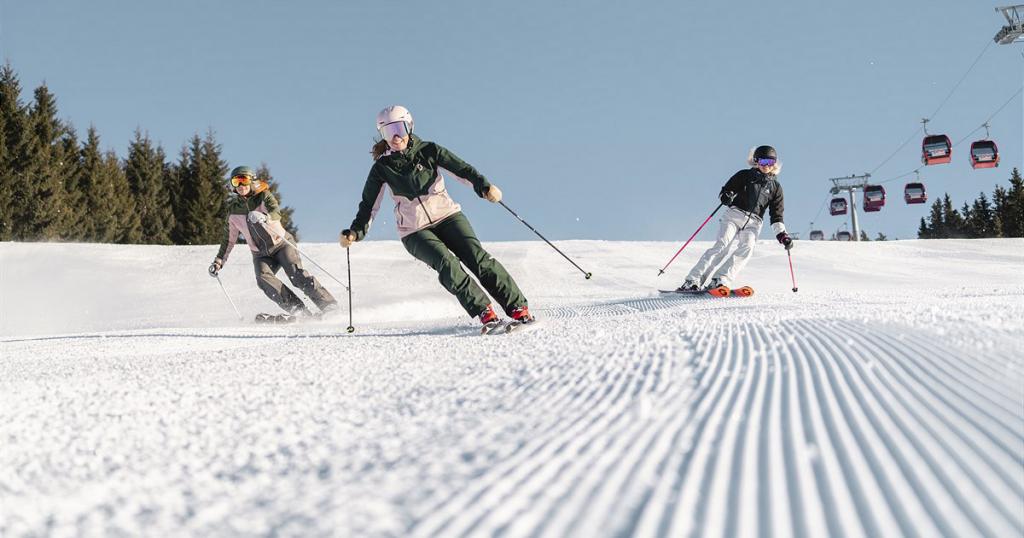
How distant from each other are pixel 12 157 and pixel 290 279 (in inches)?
1368

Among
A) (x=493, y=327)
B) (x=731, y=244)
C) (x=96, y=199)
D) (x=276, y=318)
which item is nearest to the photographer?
(x=493, y=327)

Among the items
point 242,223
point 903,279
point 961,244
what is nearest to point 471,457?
point 242,223

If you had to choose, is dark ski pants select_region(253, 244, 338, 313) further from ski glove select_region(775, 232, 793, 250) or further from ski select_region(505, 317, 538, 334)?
ski glove select_region(775, 232, 793, 250)

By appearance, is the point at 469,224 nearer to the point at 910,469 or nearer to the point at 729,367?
the point at 729,367

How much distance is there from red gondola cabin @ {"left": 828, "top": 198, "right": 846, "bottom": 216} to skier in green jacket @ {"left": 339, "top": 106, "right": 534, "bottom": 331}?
35531 millimetres

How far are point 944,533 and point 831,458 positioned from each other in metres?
0.28

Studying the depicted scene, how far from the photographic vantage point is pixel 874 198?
3200 centimetres

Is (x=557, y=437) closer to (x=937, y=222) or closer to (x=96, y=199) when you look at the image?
(x=96, y=199)

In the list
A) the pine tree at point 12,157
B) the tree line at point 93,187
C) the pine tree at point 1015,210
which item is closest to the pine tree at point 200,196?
the tree line at point 93,187

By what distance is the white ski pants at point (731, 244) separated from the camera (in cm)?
720

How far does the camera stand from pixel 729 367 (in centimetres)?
188

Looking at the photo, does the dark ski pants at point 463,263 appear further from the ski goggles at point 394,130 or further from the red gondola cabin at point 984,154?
the red gondola cabin at point 984,154

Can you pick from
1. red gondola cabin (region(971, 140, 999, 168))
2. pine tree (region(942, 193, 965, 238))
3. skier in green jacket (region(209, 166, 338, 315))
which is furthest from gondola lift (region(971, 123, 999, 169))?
pine tree (region(942, 193, 965, 238))

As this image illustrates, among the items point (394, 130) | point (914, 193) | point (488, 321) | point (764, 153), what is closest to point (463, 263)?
point (488, 321)
